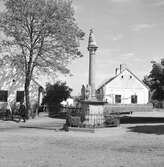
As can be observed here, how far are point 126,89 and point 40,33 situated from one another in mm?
28695

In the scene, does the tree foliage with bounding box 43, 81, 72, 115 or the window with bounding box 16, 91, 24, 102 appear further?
the tree foliage with bounding box 43, 81, 72, 115

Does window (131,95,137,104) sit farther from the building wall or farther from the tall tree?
the tall tree

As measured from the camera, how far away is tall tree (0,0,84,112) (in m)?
31.5

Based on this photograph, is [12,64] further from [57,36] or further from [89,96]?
[89,96]

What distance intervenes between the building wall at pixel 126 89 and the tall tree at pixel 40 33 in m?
24.7

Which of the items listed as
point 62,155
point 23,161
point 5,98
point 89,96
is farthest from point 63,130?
point 5,98

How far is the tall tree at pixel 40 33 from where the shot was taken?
31531 millimetres

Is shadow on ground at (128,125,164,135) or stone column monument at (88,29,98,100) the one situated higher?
stone column monument at (88,29,98,100)

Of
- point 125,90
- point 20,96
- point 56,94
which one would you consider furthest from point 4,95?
point 125,90

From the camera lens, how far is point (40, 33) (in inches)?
1270

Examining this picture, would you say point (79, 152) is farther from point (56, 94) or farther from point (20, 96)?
point (56, 94)

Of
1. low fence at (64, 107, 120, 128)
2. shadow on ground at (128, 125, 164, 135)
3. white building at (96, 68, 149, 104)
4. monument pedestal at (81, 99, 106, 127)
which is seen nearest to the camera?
shadow on ground at (128, 125, 164, 135)

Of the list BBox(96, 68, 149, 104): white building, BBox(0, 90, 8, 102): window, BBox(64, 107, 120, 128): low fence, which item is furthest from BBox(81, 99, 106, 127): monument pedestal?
BBox(96, 68, 149, 104): white building

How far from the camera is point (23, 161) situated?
11.0 meters
